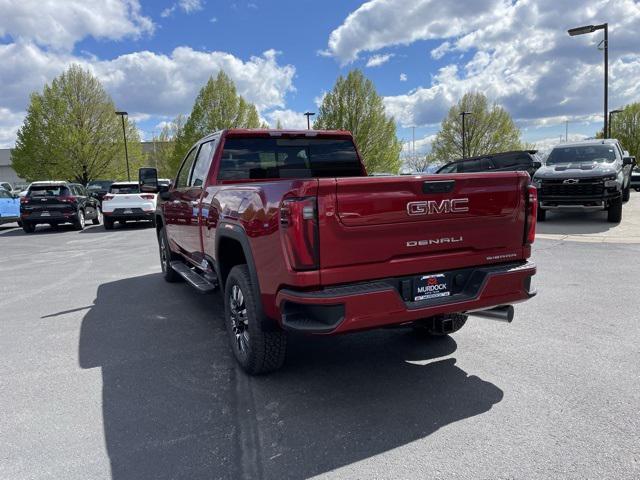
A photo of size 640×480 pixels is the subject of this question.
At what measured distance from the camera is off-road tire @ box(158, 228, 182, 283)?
686 centimetres

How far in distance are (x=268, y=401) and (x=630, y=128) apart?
6290cm

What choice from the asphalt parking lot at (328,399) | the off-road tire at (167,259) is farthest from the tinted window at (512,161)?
the off-road tire at (167,259)

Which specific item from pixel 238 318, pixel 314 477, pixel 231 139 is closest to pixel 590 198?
pixel 231 139

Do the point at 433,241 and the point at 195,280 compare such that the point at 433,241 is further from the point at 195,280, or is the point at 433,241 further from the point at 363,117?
the point at 363,117

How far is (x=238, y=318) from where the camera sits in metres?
3.78

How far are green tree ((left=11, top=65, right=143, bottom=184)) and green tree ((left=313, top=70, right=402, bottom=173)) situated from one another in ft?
51.8

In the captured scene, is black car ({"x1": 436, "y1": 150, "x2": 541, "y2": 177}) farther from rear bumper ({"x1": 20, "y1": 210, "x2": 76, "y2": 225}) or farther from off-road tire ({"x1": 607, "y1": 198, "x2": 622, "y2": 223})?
rear bumper ({"x1": 20, "y1": 210, "x2": 76, "y2": 225})

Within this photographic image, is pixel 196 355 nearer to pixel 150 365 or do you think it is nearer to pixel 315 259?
pixel 150 365

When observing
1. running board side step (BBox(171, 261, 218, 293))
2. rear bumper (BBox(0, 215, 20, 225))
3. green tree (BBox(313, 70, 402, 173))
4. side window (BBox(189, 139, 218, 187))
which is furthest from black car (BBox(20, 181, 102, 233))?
green tree (BBox(313, 70, 402, 173))

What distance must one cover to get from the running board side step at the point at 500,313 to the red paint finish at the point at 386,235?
0.17 meters

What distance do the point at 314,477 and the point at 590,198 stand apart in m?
10.7

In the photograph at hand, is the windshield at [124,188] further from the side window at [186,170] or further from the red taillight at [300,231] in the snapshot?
the red taillight at [300,231]

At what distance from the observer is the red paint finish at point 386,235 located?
283cm

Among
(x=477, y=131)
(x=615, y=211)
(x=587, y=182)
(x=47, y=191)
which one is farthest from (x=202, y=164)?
(x=477, y=131)
